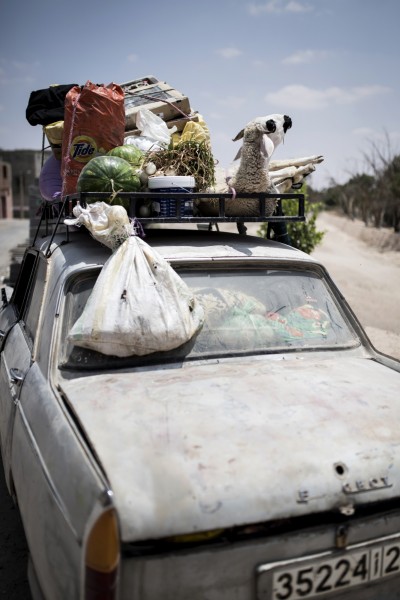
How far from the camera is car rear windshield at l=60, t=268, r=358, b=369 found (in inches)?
107

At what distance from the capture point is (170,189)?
3.29 m

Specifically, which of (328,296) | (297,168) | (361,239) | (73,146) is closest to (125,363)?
(328,296)

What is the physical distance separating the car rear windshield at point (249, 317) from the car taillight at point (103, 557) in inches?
41.3

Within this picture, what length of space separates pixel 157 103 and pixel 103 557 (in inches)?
154

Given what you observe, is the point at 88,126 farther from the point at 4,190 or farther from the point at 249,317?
the point at 4,190

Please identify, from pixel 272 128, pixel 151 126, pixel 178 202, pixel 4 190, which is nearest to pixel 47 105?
pixel 151 126

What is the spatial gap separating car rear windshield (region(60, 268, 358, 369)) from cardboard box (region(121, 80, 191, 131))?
2.01 m

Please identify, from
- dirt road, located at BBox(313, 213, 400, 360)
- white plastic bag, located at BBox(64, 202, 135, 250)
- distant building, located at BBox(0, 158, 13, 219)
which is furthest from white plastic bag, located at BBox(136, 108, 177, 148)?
distant building, located at BBox(0, 158, 13, 219)

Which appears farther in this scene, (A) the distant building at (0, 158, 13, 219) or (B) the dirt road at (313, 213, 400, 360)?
(A) the distant building at (0, 158, 13, 219)

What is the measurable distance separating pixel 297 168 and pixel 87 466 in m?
3.10

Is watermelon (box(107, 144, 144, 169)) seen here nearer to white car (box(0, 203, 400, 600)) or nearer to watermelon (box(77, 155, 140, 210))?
watermelon (box(77, 155, 140, 210))

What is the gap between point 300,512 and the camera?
70.3 inches

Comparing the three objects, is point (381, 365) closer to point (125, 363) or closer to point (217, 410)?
point (217, 410)

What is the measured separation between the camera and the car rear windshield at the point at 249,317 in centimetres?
271
